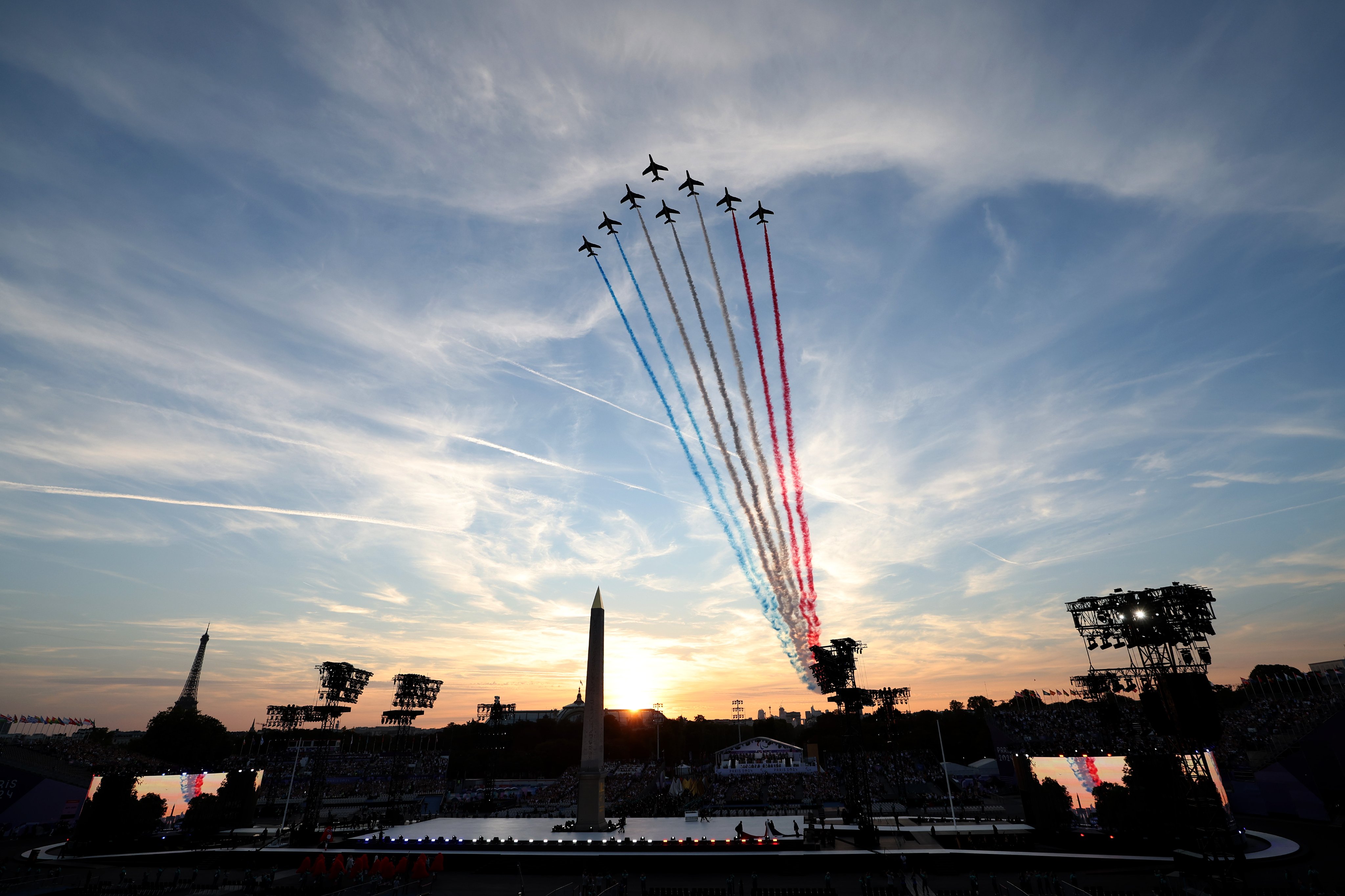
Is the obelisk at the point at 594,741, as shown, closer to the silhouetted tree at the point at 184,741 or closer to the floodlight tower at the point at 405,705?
the floodlight tower at the point at 405,705

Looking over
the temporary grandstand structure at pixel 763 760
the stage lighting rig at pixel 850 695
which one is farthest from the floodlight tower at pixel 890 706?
the temporary grandstand structure at pixel 763 760

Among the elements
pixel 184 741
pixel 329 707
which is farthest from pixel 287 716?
pixel 184 741

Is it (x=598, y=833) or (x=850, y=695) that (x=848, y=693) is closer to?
(x=850, y=695)

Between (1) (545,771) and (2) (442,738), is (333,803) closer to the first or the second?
(1) (545,771)

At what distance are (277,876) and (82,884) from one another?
9571 mm

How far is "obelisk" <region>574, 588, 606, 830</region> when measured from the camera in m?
45.8

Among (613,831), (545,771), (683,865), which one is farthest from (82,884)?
(545,771)

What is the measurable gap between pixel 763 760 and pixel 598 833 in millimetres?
46651

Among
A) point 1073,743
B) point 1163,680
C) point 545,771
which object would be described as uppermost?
point 1163,680

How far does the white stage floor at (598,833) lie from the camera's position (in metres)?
42.0

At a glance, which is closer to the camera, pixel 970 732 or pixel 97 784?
pixel 97 784

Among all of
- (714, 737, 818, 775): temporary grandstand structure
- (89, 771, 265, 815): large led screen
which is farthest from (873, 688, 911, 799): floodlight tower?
(89, 771, 265, 815): large led screen

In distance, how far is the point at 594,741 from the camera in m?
47.8

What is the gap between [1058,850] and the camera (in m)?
36.5
